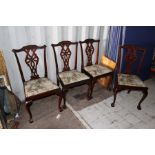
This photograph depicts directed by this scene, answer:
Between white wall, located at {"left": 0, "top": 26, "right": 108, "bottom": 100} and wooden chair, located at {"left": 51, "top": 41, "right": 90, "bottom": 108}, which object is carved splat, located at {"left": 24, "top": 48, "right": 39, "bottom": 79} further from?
wooden chair, located at {"left": 51, "top": 41, "right": 90, "bottom": 108}

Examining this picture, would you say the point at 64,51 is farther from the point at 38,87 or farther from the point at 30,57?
the point at 38,87

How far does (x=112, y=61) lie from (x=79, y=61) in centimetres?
67

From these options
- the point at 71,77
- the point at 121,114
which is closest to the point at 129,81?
the point at 121,114

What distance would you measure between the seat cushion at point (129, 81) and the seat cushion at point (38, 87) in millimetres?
1133

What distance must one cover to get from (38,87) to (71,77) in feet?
2.00

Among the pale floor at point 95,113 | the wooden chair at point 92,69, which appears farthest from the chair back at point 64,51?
the pale floor at point 95,113

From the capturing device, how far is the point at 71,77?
303cm

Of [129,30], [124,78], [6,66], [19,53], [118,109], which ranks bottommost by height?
[118,109]

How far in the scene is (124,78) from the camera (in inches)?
124

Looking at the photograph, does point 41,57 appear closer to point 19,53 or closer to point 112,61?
point 19,53

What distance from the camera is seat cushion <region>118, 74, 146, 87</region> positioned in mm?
2988

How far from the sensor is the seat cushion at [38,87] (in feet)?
8.56

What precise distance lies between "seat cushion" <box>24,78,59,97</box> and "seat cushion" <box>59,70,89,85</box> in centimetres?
25
